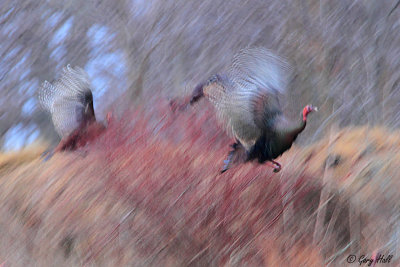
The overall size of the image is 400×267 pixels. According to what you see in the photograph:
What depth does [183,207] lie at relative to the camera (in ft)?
13.2

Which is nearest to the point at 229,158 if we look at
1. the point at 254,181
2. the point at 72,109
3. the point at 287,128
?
the point at 254,181

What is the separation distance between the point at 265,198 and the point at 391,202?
2.97 ft

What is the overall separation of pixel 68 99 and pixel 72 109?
12cm

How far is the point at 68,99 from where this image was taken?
206 inches

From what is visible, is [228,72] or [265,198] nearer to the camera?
[228,72]

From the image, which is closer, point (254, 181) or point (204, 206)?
point (204, 206)

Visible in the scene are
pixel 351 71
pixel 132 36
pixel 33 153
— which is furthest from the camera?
→ pixel 33 153

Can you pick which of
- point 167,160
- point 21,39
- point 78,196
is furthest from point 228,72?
point 21,39

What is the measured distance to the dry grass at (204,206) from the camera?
385cm

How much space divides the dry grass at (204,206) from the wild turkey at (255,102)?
172mm

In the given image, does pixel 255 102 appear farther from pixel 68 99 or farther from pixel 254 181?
pixel 68 99

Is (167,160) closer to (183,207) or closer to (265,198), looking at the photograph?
(183,207)

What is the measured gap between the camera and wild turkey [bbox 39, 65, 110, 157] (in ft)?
16.7

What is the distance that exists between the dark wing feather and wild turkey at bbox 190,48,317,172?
5.04ft
